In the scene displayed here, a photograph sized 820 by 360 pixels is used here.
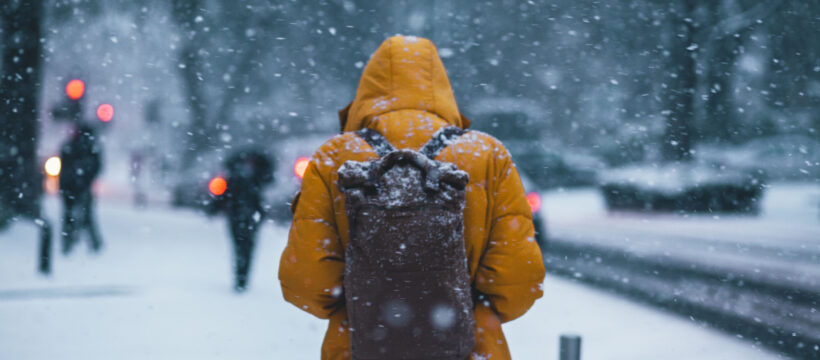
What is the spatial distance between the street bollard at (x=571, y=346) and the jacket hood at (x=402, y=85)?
1.40 m

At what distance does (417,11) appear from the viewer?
50.9 feet

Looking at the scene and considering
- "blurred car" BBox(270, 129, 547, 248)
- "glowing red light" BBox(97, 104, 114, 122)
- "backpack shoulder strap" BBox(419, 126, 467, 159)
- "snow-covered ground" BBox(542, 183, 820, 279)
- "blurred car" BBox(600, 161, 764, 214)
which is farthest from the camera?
"blurred car" BBox(600, 161, 764, 214)

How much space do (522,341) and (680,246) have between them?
7164 mm

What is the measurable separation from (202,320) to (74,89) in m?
3.27

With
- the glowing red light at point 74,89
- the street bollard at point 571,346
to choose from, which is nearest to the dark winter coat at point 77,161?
the glowing red light at point 74,89

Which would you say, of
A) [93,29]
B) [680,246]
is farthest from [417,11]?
[680,246]

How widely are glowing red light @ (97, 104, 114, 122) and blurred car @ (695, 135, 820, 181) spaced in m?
16.0

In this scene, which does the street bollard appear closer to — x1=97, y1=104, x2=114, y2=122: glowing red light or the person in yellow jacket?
the person in yellow jacket

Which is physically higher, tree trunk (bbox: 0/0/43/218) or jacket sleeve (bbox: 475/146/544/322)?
tree trunk (bbox: 0/0/43/218)

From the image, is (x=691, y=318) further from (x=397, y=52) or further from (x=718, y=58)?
(x=718, y=58)

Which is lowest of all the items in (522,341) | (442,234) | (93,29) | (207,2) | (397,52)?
(522,341)

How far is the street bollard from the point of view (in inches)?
120

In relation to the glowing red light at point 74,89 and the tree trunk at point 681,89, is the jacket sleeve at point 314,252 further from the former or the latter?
the tree trunk at point 681,89

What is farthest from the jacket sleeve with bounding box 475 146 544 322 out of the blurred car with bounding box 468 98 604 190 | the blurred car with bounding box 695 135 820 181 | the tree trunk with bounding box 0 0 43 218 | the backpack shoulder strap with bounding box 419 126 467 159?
the blurred car with bounding box 695 135 820 181
